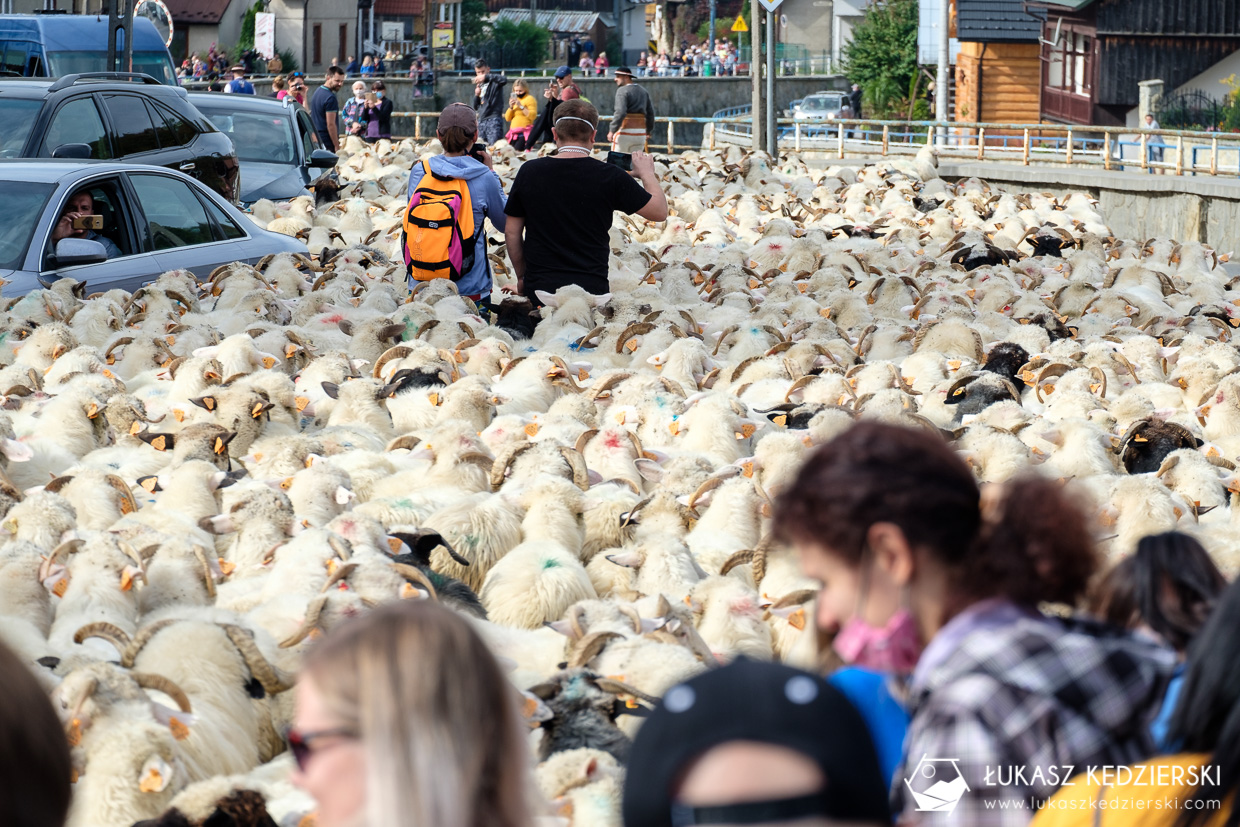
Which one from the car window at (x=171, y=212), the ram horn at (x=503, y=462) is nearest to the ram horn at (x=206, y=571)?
the ram horn at (x=503, y=462)

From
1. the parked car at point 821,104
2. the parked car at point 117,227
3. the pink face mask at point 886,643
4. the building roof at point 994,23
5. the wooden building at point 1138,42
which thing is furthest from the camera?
the parked car at point 821,104

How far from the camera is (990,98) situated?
3672 cm

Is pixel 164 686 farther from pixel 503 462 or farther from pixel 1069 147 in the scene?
pixel 1069 147

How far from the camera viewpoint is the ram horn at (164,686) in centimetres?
369

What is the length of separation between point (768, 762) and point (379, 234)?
11.5 m

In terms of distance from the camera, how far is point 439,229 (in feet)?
27.3

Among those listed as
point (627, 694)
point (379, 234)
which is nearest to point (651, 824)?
point (627, 694)

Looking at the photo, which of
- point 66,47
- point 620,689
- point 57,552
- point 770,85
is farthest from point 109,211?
point 770,85

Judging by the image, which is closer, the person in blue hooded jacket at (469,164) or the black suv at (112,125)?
the person in blue hooded jacket at (469,164)

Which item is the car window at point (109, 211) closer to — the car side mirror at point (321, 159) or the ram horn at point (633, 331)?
the ram horn at point (633, 331)

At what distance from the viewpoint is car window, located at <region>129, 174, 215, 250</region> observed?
8820mm

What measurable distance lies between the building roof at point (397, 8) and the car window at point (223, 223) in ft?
163

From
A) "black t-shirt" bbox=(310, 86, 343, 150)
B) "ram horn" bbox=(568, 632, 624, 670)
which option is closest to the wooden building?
"black t-shirt" bbox=(310, 86, 343, 150)

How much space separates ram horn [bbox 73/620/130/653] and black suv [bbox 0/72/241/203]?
6.47 meters
